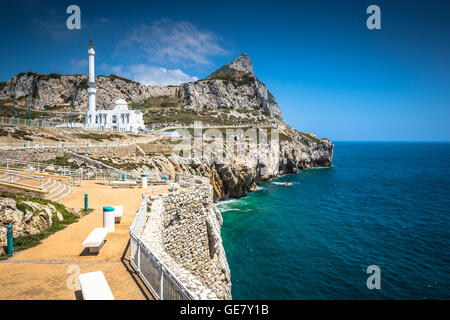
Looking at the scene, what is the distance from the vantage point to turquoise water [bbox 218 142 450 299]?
17.1m

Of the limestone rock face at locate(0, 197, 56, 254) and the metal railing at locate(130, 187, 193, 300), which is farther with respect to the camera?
the limestone rock face at locate(0, 197, 56, 254)

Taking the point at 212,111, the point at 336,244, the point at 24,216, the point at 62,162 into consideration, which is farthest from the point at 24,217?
the point at 212,111

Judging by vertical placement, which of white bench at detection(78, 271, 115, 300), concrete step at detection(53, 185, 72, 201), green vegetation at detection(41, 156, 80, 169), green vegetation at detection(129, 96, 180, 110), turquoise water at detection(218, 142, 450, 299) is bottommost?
turquoise water at detection(218, 142, 450, 299)

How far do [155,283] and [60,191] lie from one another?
12.8 metres

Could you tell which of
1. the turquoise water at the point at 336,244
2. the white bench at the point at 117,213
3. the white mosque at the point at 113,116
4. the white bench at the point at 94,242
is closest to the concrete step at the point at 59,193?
the white bench at the point at 117,213

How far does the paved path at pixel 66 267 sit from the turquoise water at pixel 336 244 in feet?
37.1

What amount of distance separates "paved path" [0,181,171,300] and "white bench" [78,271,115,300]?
1.88ft

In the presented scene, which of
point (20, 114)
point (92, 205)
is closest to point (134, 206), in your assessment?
point (92, 205)

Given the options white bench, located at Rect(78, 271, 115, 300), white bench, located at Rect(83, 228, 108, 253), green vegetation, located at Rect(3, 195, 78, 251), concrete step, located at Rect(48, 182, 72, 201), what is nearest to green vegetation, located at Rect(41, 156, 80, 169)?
concrete step, located at Rect(48, 182, 72, 201)

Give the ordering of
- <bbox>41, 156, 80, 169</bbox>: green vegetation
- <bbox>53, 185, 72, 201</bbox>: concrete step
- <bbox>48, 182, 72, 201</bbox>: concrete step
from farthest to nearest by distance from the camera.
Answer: <bbox>41, 156, 80, 169</bbox>: green vegetation → <bbox>53, 185, 72, 201</bbox>: concrete step → <bbox>48, 182, 72, 201</bbox>: concrete step

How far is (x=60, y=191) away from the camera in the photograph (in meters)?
14.9

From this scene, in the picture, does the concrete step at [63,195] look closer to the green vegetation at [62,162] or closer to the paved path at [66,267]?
the paved path at [66,267]

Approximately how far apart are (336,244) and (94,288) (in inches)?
954

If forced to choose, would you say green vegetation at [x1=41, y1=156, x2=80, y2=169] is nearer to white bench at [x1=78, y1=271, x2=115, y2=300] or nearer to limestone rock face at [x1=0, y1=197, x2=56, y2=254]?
limestone rock face at [x1=0, y1=197, x2=56, y2=254]
